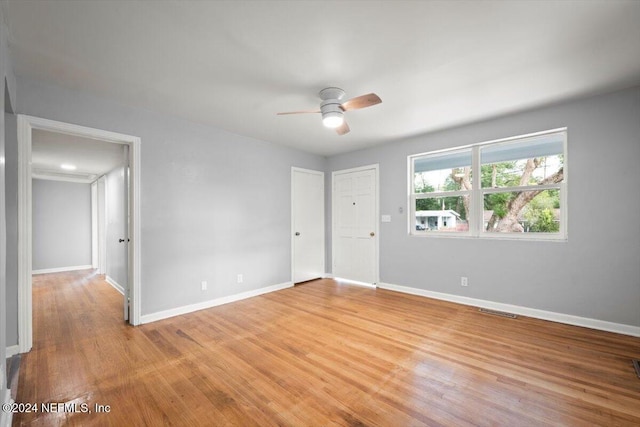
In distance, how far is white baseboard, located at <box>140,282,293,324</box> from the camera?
3.34 m

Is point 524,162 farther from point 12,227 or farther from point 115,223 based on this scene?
point 115,223

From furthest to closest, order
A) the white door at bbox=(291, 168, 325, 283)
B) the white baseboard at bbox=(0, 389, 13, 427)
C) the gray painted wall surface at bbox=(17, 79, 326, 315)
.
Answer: the white door at bbox=(291, 168, 325, 283), the gray painted wall surface at bbox=(17, 79, 326, 315), the white baseboard at bbox=(0, 389, 13, 427)

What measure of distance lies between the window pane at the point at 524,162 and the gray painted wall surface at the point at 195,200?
3.26 meters

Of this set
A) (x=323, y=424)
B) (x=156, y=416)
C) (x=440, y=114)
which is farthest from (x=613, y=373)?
(x=156, y=416)

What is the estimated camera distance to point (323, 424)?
1.68 metres

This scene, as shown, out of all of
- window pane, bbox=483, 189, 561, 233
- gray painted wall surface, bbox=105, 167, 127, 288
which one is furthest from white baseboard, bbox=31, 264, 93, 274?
window pane, bbox=483, 189, 561, 233

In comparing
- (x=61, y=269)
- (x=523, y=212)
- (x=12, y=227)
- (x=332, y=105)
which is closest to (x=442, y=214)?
(x=523, y=212)

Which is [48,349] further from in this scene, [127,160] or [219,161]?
[219,161]

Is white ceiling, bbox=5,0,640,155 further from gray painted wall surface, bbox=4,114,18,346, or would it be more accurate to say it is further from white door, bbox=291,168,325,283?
white door, bbox=291,168,325,283

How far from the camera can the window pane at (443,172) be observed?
406 cm

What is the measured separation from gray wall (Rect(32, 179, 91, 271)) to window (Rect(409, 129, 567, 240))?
26.9 ft

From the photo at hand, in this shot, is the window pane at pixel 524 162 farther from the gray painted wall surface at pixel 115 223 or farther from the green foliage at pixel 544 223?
the gray painted wall surface at pixel 115 223

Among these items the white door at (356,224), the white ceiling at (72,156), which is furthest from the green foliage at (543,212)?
the white ceiling at (72,156)

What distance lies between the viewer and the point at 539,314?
11.0ft
